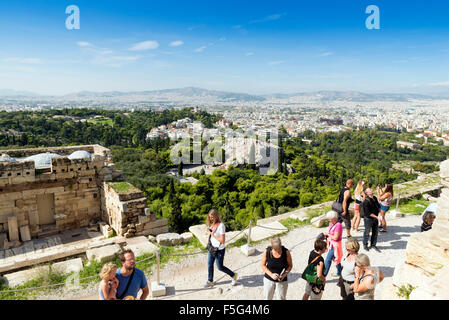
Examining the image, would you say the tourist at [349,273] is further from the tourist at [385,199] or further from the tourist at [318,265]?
the tourist at [385,199]

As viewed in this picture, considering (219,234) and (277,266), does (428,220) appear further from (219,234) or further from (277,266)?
(219,234)

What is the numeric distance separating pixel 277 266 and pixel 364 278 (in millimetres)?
992

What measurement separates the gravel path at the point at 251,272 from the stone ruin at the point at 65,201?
2.58 m

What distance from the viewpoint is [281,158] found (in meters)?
41.8

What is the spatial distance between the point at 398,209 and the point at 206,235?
5.73 m

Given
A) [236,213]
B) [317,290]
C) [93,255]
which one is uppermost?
[317,290]

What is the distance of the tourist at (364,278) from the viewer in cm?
317

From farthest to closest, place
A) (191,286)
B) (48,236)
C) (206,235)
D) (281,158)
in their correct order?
(281,158), (48,236), (206,235), (191,286)

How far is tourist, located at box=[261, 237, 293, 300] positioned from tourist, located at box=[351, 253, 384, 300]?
77 cm

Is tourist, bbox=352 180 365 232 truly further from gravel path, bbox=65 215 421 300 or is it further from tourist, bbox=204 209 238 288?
tourist, bbox=204 209 238 288

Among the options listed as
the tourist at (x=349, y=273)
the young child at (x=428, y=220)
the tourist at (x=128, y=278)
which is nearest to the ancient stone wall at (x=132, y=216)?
the tourist at (x=128, y=278)

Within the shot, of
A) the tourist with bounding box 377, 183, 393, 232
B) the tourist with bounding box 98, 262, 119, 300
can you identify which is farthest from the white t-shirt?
the tourist with bounding box 377, 183, 393, 232
